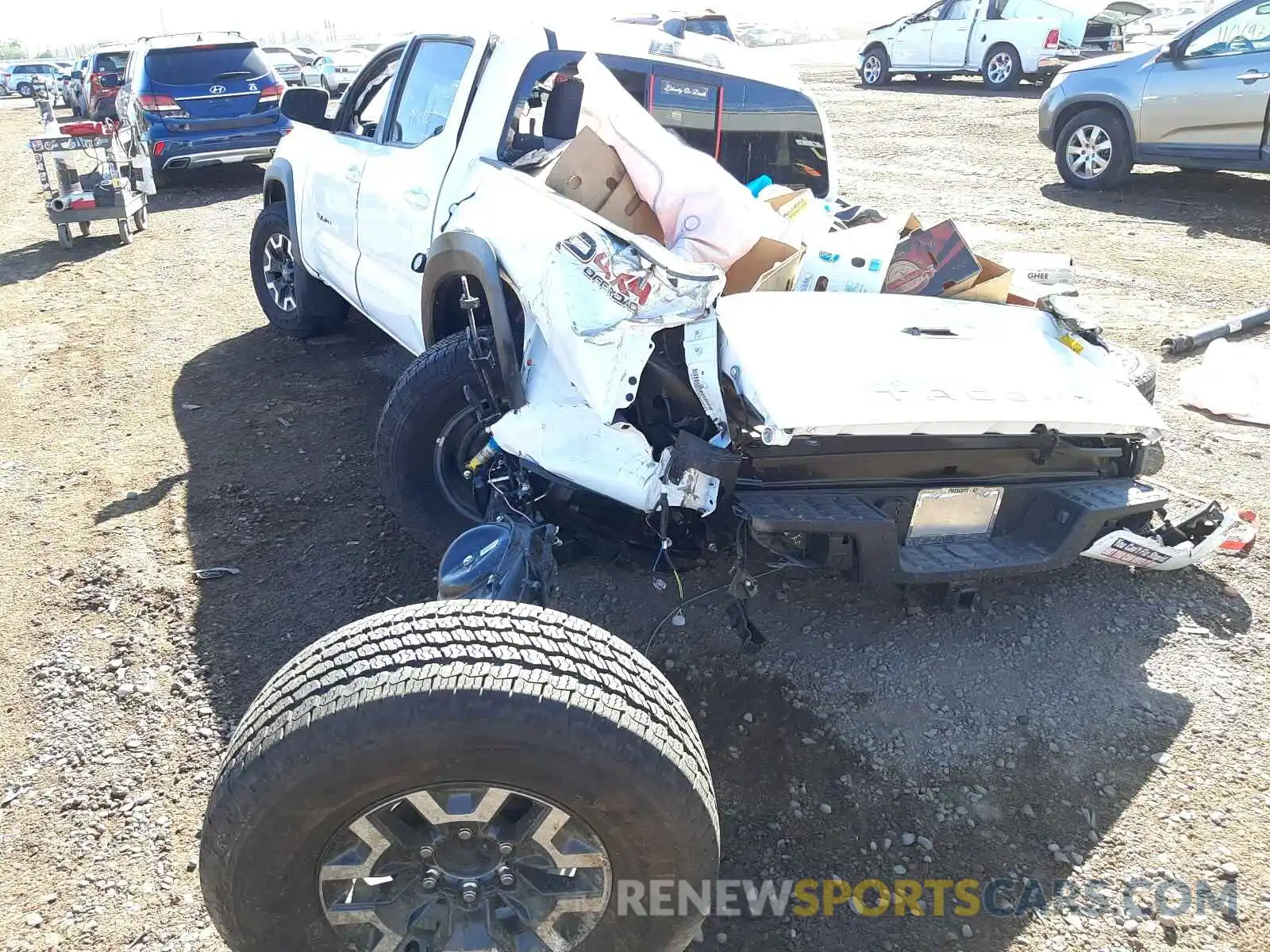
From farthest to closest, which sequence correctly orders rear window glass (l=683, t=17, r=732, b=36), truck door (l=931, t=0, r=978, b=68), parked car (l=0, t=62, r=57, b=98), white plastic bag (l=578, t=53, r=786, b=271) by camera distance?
parked car (l=0, t=62, r=57, b=98)
truck door (l=931, t=0, r=978, b=68)
rear window glass (l=683, t=17, r=732, b=36)
white plastic bag (l=578, t=53, r=786, b=271)

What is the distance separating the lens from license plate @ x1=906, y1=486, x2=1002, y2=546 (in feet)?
9.11

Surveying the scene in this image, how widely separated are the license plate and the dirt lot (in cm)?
55

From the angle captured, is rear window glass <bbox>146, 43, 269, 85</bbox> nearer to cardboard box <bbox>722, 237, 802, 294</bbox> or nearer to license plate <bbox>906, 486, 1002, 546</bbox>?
cardboard box <bbox>722, 237, 802, 294</bbox>

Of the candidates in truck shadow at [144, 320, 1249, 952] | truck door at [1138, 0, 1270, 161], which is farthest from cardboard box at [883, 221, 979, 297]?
truck door at [1138, 0, 1270, 161]

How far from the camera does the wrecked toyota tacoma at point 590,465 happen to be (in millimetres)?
1781

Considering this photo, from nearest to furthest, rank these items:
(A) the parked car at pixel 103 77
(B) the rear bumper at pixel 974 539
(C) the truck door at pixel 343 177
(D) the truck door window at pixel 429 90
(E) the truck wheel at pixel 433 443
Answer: (B) the rear bumper at pixel 974 539
(E) the truck wheel at pixel 433 443
(D) the truck door window at pixel 429 90
(C) the truck door at pixel 343 177
(A) the parked car at pixel 103 77

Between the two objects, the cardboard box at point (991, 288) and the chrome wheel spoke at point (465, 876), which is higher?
the cardboard box at point (991, 288)

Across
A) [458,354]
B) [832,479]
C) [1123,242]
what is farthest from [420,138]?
[1123,242]

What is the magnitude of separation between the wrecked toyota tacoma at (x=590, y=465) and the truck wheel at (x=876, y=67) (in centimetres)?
1611

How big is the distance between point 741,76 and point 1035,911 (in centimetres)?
359

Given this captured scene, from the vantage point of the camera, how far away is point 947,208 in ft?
30.2

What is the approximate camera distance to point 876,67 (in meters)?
19.0

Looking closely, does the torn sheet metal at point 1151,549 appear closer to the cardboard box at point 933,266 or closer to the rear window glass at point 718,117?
the cardboard box at point 933,266

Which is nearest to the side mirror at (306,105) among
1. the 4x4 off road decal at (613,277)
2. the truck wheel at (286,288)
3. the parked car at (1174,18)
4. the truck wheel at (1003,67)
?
the truck wheel at (286,288)
